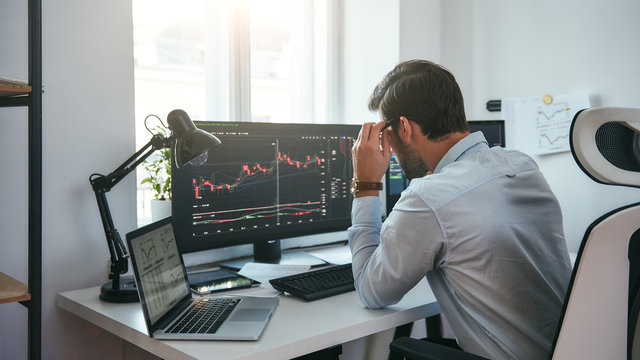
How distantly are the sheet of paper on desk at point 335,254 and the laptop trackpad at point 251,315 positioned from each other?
60cm

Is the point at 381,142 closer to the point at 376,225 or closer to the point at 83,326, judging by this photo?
the point at 376,225

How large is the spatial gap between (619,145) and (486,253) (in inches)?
12.9

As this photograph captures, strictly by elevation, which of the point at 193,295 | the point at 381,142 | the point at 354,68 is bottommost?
the point at 193,295

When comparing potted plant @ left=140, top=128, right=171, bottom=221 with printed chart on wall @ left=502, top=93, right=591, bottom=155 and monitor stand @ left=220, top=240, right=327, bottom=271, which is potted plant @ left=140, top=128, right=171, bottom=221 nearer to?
monitor stand @ left=220, top=240, right=327, bottom=271

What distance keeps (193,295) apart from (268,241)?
16.2 inches

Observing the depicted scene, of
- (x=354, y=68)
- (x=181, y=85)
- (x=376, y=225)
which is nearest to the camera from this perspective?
(x=376, y=225)

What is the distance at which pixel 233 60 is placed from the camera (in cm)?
211

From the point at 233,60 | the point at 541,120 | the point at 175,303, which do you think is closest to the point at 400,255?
the point at 175,303

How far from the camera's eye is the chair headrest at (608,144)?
81 cm

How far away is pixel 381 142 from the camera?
4.54 feet

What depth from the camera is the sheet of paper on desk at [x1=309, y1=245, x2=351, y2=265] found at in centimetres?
177

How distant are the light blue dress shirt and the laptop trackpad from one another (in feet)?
0.83

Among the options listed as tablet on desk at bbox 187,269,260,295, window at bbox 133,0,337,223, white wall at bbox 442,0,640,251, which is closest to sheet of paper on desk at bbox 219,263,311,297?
tablet on desk at bbox 187,269,260,295

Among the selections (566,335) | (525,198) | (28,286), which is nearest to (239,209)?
(28,286)
